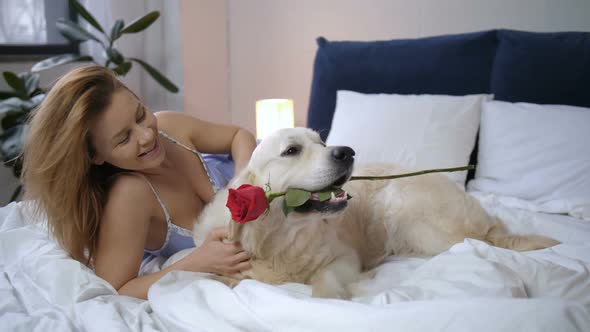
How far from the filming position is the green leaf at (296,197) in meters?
1.32

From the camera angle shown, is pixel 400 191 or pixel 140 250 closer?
pixel 140 250

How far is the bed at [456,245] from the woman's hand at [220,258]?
6cm

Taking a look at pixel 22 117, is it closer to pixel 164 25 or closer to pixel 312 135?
pixel 164 25

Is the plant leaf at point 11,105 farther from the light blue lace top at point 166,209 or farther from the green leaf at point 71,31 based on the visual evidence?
the light blue lace top at point 166,209

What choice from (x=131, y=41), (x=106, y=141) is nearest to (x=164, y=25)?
(x=131, y=41)

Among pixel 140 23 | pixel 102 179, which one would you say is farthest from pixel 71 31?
pixel 102 179

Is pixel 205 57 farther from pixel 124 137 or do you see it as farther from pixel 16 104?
pixel 124 137

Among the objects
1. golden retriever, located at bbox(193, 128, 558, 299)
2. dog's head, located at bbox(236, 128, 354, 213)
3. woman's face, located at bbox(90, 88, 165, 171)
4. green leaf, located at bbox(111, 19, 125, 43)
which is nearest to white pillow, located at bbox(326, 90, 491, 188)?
golden retriever, located at bbox(193, 128, 558, 299)

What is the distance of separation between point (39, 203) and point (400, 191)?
1245mm

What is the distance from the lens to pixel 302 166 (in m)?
1.43

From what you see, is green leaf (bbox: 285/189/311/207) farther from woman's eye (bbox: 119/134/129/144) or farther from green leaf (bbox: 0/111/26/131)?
green leaf (bbox: 0/111/26/131)

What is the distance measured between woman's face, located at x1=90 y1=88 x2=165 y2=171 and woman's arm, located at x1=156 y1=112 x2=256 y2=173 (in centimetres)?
55

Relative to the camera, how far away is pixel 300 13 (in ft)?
12.9

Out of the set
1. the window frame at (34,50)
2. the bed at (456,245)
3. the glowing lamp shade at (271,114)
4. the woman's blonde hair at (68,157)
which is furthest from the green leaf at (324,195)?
the window frame at (34,50)
